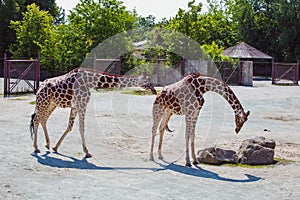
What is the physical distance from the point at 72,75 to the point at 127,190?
3.92m

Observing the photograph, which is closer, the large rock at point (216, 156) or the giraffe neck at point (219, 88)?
the large rock at point (216, 156)

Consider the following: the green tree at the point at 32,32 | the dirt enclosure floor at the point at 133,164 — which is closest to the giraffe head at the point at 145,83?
the dirt enclosure floor at the point at 133,164

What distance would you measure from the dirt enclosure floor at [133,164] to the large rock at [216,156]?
0.26 metres

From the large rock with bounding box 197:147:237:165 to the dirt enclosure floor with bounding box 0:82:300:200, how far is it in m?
0.26

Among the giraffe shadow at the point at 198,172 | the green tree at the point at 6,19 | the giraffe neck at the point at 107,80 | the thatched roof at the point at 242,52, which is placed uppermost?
the green tree at the point at 6,19

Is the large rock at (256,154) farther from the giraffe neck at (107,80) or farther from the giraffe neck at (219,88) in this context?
the giraffe neck at (107,80)

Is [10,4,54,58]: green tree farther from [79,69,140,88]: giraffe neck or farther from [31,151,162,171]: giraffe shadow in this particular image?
[31,151,162,171]: giraffe shadow

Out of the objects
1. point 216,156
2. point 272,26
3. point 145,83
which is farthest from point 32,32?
point 216,156

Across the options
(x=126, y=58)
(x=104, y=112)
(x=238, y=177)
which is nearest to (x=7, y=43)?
(x=126, y=58)

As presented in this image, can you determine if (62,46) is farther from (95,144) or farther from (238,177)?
(238,177)

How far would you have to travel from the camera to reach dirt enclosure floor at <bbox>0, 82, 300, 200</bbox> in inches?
302

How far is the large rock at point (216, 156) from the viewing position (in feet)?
32.7

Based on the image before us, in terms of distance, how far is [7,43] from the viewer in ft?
152

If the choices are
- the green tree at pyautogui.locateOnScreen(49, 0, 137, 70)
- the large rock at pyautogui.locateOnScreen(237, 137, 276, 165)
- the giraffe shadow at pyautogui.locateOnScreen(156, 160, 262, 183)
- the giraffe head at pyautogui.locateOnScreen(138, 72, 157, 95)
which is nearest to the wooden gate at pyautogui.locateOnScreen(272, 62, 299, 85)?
the green tree at pyautogui.locateOnScreen(49, 0, 137, 70)
